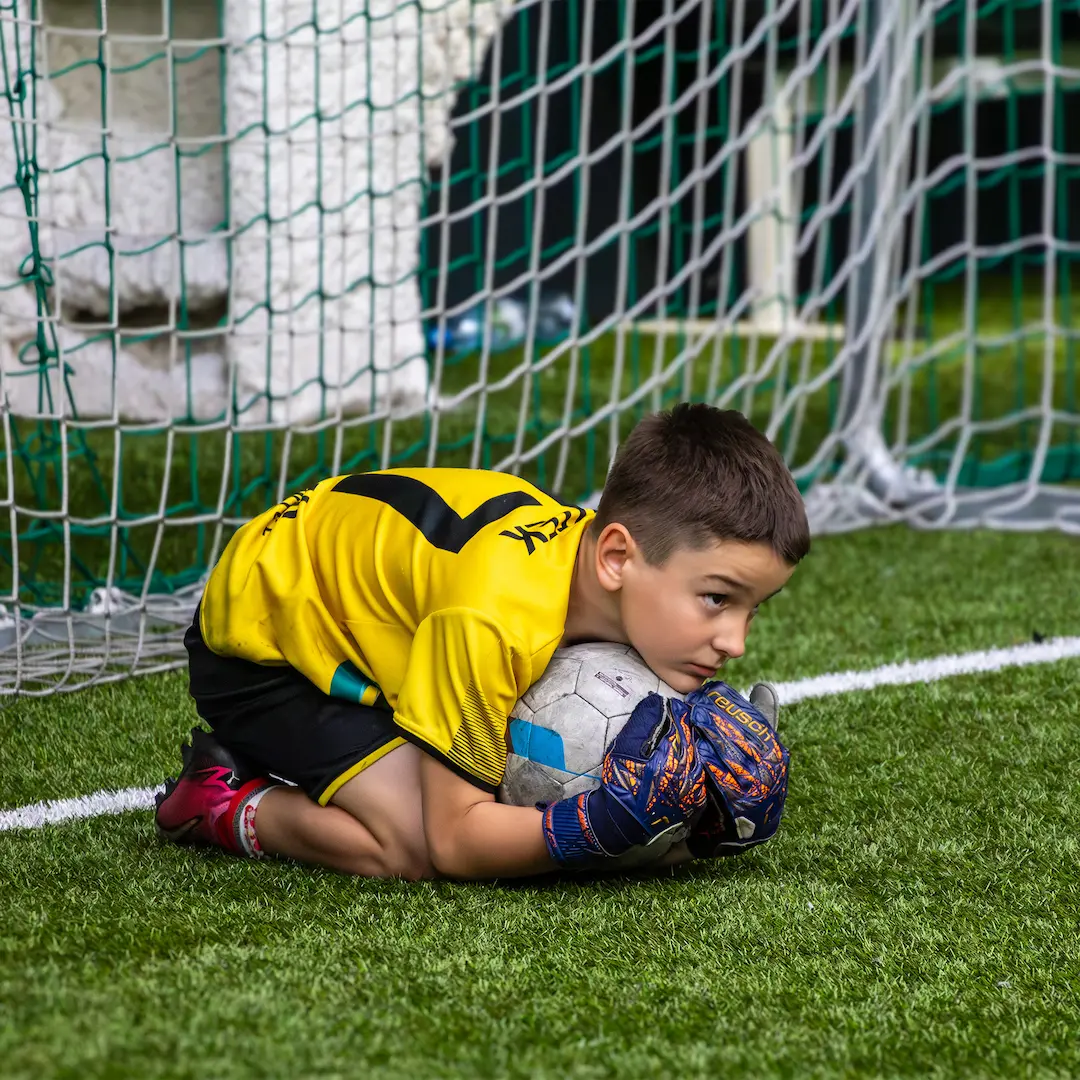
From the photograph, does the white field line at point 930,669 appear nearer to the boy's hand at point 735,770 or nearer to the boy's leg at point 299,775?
the boy's hand at point 735,770

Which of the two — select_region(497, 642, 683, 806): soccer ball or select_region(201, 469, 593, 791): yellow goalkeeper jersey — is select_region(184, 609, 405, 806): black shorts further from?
select_region(497, 642, 683, 806): soccer ball

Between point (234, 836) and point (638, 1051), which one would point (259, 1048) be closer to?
point (638, 1051)

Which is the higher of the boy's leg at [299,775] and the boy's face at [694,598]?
the boy's face at [694,598]

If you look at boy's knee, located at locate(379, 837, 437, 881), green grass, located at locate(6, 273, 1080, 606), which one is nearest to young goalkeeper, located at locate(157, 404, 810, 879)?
boy's knee, located at locate(379, 837, 437, 881)

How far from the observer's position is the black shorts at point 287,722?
74.9 inches

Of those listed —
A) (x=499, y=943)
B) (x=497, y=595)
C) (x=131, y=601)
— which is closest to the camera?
(x=499, y=943)

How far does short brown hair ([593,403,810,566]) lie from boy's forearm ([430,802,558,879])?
0.33 meters

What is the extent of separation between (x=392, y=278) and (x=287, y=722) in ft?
6.64

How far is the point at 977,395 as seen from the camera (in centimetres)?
600

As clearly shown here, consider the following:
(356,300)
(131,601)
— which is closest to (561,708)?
(131,601)


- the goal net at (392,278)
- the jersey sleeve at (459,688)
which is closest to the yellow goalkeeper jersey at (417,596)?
the jersey sleeve at (459,688)

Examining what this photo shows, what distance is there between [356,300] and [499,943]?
3764mm

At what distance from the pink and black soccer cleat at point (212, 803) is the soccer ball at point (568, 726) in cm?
34

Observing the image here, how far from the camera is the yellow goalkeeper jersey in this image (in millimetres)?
1743
